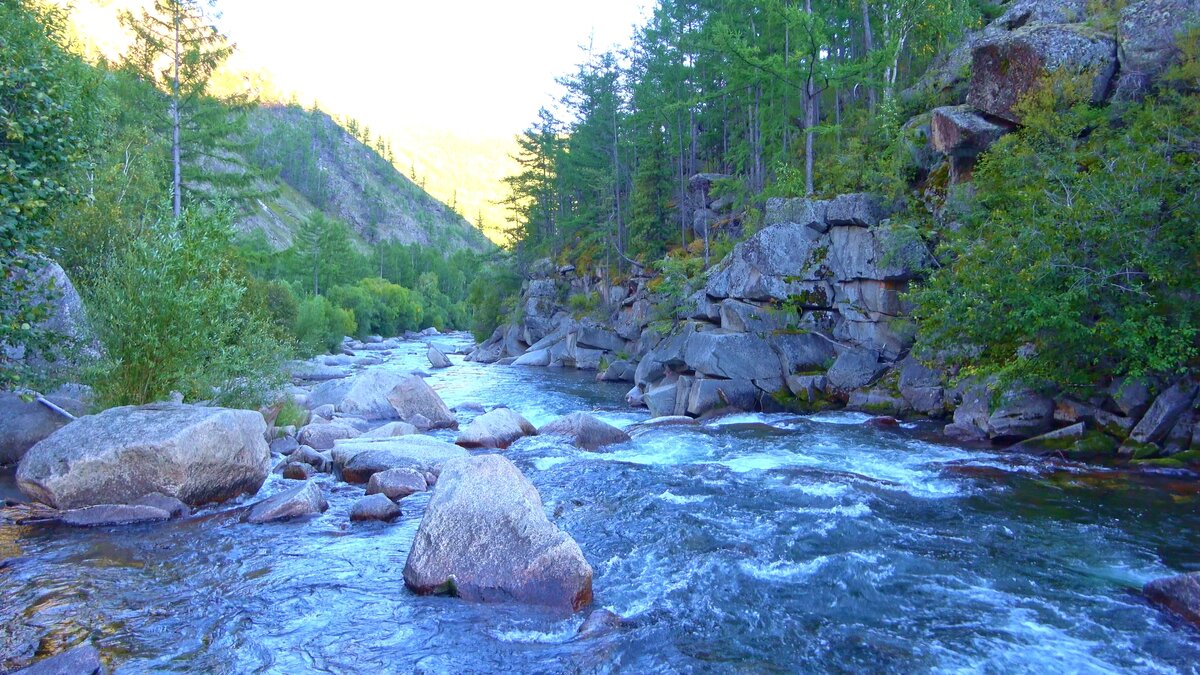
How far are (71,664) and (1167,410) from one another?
18985 millimetres

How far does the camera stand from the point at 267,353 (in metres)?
20.8

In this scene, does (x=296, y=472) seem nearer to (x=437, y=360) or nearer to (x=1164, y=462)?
(x=1164, y=462)

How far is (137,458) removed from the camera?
40.2 ft

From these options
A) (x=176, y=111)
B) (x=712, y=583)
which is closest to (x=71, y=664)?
(x=712, y=583)

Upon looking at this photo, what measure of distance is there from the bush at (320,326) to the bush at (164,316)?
75.6 ft

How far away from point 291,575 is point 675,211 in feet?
134

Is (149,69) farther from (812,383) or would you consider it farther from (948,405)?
(948,405)

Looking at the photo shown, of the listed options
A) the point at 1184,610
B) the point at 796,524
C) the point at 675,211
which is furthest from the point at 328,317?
the point at 1184,610

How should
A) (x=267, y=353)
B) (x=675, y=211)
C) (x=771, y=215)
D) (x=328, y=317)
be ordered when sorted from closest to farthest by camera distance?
(x=267, y=353) < (x=771, y=215) < (x=675, y=211) < (x=328, y=317)

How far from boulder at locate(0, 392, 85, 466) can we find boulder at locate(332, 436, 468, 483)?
18.8ft

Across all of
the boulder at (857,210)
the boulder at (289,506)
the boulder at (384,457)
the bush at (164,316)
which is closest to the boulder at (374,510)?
the boulder at (289,506)

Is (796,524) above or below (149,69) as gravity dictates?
below

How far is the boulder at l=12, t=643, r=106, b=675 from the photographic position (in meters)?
6.75

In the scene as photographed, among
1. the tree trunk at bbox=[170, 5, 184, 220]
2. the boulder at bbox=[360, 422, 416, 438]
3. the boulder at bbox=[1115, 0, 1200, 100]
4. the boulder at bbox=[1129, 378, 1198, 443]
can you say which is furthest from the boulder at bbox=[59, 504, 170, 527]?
the boulder at bbox=[1115, 0, 1200, 100]
